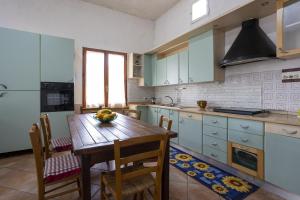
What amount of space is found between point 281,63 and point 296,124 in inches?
38.6

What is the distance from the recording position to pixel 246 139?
2049 mm

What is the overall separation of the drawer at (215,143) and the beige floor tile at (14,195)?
7.65ft

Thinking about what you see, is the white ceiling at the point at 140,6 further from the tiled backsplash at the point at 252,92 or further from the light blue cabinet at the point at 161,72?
the tiled backsplash at the point at 252,92

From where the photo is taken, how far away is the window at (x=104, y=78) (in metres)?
4.10

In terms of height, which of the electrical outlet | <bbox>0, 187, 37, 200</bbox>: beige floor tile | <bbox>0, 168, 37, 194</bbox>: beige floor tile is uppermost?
the electrical outlet

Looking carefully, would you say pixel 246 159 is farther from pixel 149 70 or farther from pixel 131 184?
pixel 149 70

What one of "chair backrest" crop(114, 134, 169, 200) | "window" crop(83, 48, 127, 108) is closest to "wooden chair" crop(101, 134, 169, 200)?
"chair backrest" crop(114, 134, 169, 200)

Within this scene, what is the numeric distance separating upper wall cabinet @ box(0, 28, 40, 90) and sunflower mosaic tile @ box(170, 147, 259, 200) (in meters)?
2.96

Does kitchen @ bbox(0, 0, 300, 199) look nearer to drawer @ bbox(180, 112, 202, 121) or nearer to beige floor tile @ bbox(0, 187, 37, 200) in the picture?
drawer @ bbox(180, 112, 202, 121)

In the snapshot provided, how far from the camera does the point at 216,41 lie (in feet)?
9.27

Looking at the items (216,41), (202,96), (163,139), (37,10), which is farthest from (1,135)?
(216,41)

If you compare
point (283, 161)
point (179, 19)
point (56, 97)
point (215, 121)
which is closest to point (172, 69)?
Answer: point (179, 19)

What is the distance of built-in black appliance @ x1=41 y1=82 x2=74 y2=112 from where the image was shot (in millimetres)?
3156

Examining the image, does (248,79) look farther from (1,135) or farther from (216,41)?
(1,135)
